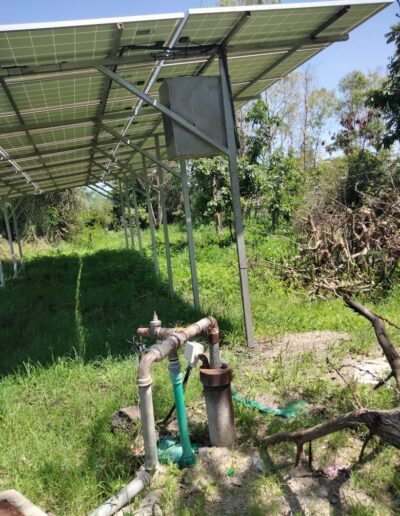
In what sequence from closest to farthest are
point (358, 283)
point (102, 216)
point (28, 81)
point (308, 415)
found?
point (308, 415), point (28, 81), point (358, 283), point (102, 216)

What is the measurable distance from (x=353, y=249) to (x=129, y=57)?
5.40m

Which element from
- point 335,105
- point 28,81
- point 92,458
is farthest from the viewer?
point 335,105

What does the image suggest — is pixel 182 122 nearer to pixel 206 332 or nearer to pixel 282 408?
pixel 206 332

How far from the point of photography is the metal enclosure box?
4.98m

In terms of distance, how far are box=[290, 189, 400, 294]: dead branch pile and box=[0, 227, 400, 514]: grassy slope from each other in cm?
61

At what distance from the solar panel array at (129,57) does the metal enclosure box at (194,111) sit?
0.30 metres

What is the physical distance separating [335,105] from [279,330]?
32402mm

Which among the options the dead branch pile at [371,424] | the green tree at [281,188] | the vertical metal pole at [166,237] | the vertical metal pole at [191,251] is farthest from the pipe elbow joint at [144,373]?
the green tree at [281,188]

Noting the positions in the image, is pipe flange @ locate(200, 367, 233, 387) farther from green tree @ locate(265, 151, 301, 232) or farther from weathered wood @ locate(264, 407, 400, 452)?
green tree @ locate(265, 151, 301, 232)

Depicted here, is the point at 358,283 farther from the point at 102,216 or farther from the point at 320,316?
the point at 102,216

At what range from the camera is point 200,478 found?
9.37 ft

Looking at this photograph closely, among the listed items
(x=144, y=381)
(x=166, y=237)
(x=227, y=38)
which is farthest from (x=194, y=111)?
(x=166, y=237)

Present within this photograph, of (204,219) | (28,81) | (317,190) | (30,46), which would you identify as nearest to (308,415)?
(30,46)

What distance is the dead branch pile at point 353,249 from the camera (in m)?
7.45
